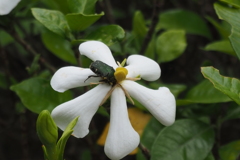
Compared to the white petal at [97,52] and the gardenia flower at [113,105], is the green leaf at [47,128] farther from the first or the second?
the white petal at [97,52]

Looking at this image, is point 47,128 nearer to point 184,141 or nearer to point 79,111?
point 79,111

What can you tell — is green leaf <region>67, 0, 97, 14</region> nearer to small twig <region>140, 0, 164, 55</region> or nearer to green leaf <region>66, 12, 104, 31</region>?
green leaf <region>66, 12, 104, 31</region>

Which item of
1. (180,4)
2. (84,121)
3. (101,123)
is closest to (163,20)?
(180,4)

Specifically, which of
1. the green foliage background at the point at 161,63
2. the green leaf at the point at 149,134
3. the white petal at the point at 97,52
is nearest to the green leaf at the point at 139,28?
the green foliage background at the point at 161,63

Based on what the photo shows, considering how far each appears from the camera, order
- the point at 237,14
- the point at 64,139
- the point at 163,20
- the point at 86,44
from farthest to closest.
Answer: the point at 163,20 < the point at 237,14 < the point at 86,44 < the point at 64,139

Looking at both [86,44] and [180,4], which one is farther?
[180,4]

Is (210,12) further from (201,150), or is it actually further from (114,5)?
(201,150)

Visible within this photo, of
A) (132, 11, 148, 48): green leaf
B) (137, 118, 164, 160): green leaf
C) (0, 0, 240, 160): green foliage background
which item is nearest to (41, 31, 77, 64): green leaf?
(0, 0, 240, 160): green foliage background
